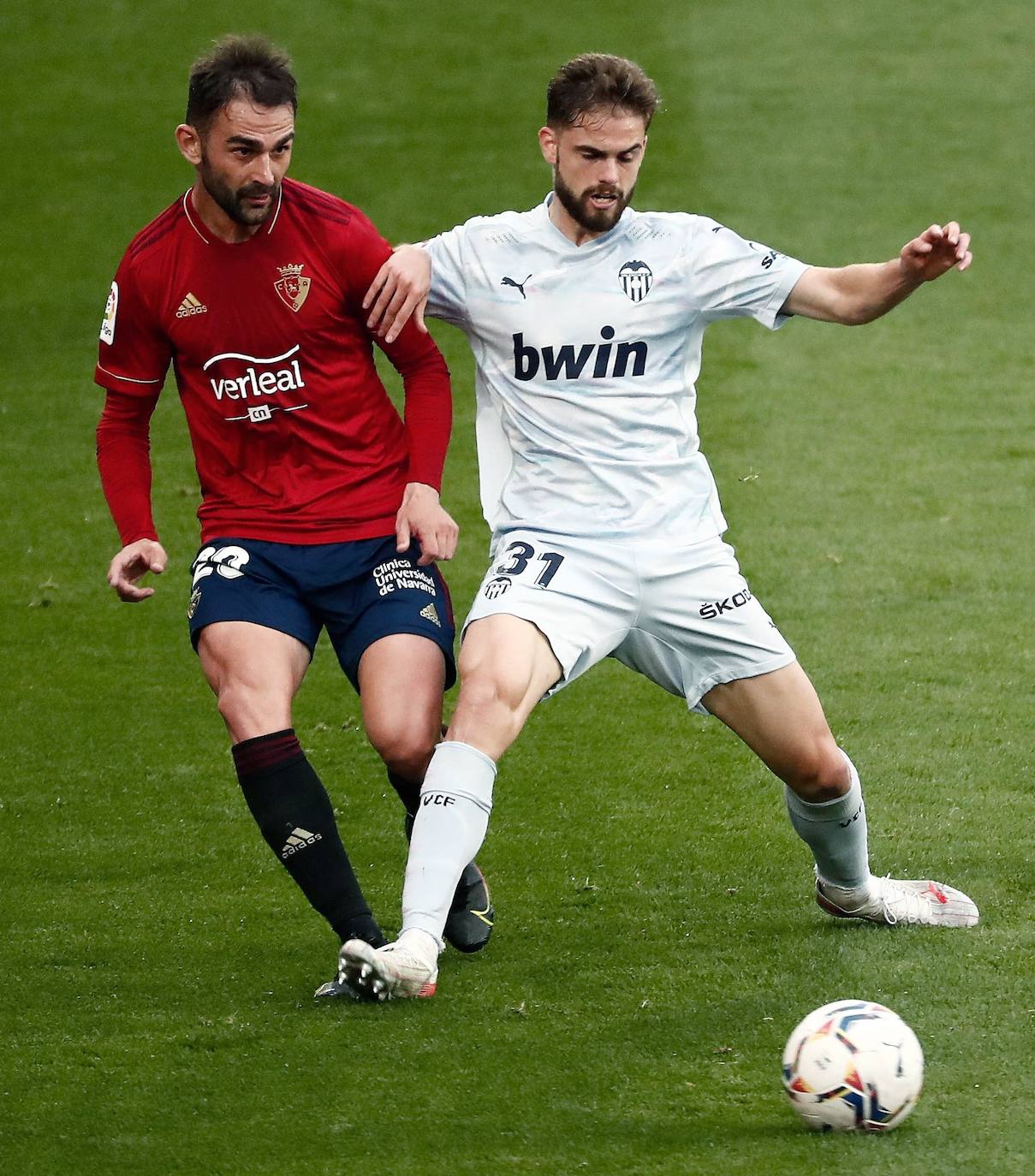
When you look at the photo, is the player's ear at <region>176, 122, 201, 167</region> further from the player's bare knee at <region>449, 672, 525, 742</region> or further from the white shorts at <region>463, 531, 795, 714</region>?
the player's bare knee at <region>449, 672, 525, 742</region>

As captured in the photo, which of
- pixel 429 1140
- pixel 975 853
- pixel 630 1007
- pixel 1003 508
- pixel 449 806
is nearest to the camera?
pixel 429 1140

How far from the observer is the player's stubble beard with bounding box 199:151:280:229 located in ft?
15.0

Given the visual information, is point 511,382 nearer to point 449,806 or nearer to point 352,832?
point 449,806

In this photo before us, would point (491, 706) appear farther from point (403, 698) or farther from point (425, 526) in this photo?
point (425, 526)

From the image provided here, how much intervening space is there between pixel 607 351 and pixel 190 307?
106 centimetres

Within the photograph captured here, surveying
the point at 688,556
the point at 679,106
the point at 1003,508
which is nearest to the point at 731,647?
the point at 688,556

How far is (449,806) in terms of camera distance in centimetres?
422

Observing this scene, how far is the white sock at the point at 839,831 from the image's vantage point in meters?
4.76

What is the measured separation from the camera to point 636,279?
4648mm

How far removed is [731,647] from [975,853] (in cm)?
136

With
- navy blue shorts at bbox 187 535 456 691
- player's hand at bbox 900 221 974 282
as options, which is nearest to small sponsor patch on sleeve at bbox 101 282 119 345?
navy blue shorts at bbox 187 535 456 691

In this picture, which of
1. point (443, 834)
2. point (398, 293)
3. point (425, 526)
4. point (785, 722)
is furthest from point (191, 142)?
point (785, 722)

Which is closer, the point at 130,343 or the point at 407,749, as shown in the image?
the point at 407,749

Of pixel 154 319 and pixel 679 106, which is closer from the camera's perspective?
pixel 154 319
